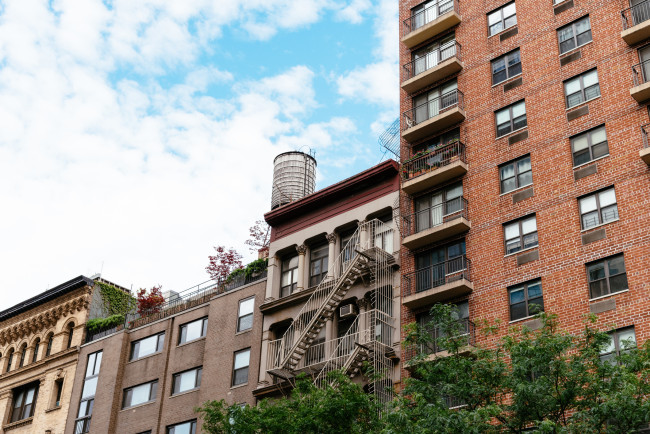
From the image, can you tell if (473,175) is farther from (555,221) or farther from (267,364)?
(267,364)

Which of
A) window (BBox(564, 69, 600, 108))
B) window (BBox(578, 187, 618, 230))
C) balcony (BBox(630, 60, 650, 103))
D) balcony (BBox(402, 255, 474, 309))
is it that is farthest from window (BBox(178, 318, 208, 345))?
balcony (BBox(630, 60, 650, 103))

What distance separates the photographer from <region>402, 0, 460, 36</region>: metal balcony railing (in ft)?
129

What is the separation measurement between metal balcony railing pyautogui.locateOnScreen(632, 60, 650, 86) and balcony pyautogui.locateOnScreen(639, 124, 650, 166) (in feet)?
6.37

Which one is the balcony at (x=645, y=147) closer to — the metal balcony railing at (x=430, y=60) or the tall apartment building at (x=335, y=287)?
the metal balcony railing at (x=430, y=60)

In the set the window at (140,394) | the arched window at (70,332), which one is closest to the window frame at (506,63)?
the window at (140,394)

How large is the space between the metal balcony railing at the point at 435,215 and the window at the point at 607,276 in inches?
249

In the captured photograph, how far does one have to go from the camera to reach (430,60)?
39.0 m

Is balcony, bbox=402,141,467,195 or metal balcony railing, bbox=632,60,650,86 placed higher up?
metal balcony railing, bbox=632,60,650,86

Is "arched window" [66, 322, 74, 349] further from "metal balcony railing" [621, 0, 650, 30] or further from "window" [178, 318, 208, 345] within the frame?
"metal balcony railing" [621, 0, 650, 30]

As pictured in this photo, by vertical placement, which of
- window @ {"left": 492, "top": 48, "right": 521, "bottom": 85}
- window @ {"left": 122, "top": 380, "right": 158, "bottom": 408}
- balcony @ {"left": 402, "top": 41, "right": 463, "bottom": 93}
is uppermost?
balcony @ {"left": 402, "top": 41, "right": 463, "bottom": 93}

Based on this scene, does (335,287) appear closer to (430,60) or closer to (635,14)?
(430,60)

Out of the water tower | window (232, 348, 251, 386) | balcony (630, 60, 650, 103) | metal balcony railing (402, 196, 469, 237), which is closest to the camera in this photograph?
balcony (630, 60, 650, 103)

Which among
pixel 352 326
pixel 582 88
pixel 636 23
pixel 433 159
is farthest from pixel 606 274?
pixel 352 326

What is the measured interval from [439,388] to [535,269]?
771 cm
